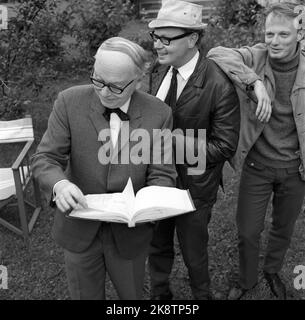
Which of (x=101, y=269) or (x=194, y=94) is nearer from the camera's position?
(x=101, y=269)

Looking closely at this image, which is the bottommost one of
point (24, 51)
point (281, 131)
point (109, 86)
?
point (24, 51)

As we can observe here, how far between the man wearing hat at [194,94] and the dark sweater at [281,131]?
0.27 metres

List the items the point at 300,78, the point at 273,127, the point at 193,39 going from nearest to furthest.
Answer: the point at 193,39 → the point at 300,78 → the point at 273,127

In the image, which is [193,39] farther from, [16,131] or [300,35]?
[16,131]

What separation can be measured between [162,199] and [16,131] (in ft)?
9.02

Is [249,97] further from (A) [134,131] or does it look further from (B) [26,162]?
(B) [26,162]

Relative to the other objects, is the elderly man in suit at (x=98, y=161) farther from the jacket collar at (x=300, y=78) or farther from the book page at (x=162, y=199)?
the jacket collar at (x=300, y=78)

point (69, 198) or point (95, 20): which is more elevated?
point (69, 198)

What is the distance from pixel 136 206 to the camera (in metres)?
1.90

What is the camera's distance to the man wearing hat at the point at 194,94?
2.41 metres
